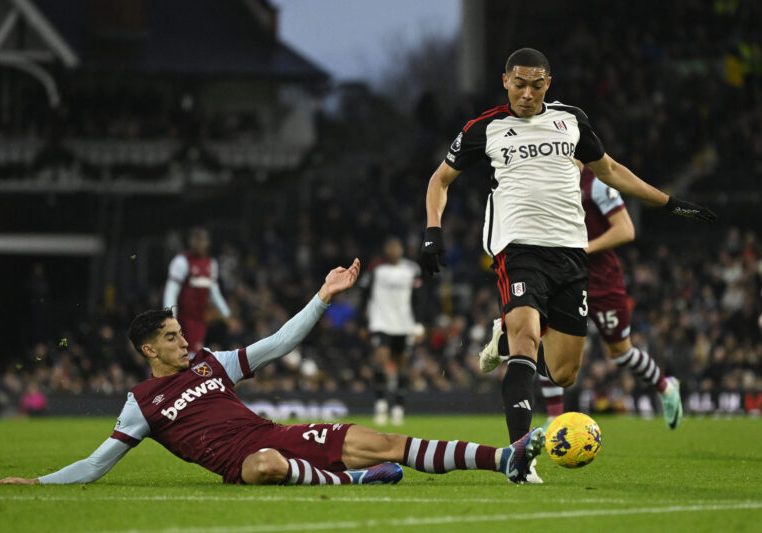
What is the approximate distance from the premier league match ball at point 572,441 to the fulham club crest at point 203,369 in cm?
204

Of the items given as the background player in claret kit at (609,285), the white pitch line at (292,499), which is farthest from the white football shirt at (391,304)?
the white pitch line at (292,499)

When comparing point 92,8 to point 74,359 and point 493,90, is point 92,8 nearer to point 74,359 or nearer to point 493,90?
point 493,90

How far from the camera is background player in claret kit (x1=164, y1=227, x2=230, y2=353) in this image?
741 inches

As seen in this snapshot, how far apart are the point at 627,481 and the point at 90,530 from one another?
378cm

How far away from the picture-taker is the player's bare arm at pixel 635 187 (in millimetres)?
9828

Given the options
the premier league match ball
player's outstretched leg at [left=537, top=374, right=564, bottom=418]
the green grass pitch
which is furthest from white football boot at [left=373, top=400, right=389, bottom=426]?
the premier league match ball

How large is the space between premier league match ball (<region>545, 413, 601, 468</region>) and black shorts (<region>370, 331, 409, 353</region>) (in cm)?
1177

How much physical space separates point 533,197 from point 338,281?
5.27ft

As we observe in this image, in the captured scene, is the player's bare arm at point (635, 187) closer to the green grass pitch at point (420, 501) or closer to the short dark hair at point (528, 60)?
the short dark hair at point (528, 60)

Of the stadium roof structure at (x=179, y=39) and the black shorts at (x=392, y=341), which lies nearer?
the black shorts at (x=392, y=341)

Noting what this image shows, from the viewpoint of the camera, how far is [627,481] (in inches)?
362

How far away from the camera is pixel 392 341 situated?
66.3 ft

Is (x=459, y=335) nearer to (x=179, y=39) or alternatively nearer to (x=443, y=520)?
(x=179, y=39)

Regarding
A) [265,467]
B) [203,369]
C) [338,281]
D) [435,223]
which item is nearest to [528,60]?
[435,223]
